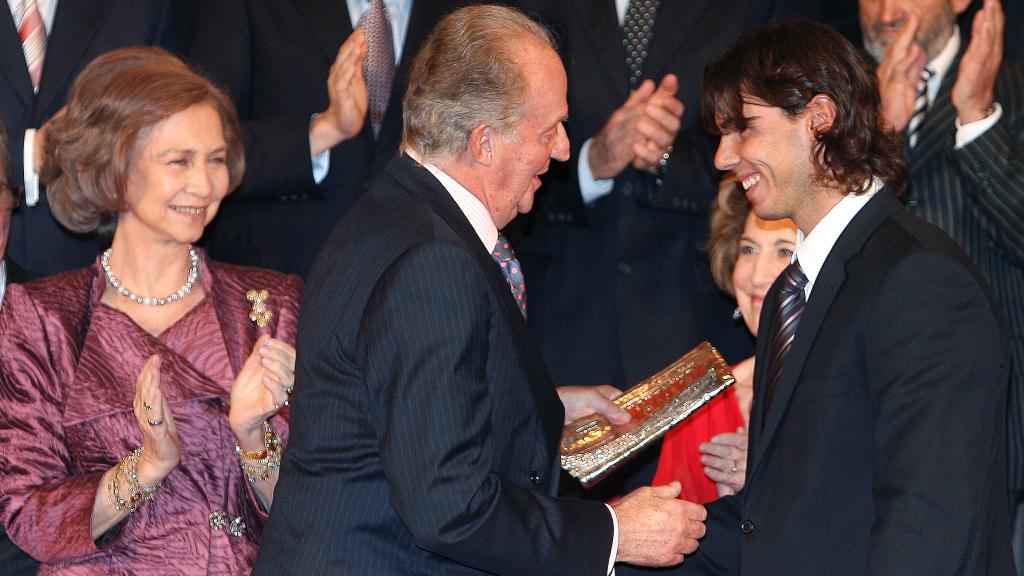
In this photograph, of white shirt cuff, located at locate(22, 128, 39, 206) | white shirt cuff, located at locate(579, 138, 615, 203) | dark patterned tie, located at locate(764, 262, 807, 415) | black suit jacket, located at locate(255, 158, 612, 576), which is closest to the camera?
black suit jacket, located at locate(255, 158, 612, 576)

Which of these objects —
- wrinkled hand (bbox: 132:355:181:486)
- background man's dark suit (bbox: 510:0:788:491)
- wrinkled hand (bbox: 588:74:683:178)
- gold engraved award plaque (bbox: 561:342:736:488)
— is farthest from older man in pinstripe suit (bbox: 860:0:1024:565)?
wrinkled hand (bbox: 132:355:181:486)

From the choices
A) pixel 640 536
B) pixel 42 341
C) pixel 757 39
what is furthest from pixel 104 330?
pixel 757 39

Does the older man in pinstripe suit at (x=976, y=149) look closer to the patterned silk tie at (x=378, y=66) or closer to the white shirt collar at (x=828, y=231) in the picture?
the white shirt collar at (x=828, y=231)

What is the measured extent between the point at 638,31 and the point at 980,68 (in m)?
1.01

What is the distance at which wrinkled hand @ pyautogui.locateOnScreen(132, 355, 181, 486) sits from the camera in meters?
3.22

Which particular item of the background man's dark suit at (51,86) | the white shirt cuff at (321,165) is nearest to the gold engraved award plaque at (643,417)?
the white shirt cuff at (321,165)

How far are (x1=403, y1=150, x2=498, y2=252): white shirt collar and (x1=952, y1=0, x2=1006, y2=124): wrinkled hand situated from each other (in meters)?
1.83

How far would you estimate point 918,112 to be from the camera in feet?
13.5

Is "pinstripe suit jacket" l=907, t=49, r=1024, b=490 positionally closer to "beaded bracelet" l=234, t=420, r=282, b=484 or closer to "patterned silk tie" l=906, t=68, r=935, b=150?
"patterned silk tie" l=906, t=68, r=935, b=150

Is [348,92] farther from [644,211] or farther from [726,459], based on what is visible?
[726,459]

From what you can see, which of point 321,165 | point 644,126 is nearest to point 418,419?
point 644,126

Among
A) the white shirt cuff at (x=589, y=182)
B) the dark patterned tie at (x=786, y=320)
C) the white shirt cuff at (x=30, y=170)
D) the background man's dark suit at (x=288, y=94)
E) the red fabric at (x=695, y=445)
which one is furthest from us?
the background man's dark suit at (x=288, y=94)

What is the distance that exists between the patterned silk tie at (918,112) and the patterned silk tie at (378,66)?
1.57m

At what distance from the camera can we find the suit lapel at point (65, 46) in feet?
14.2
